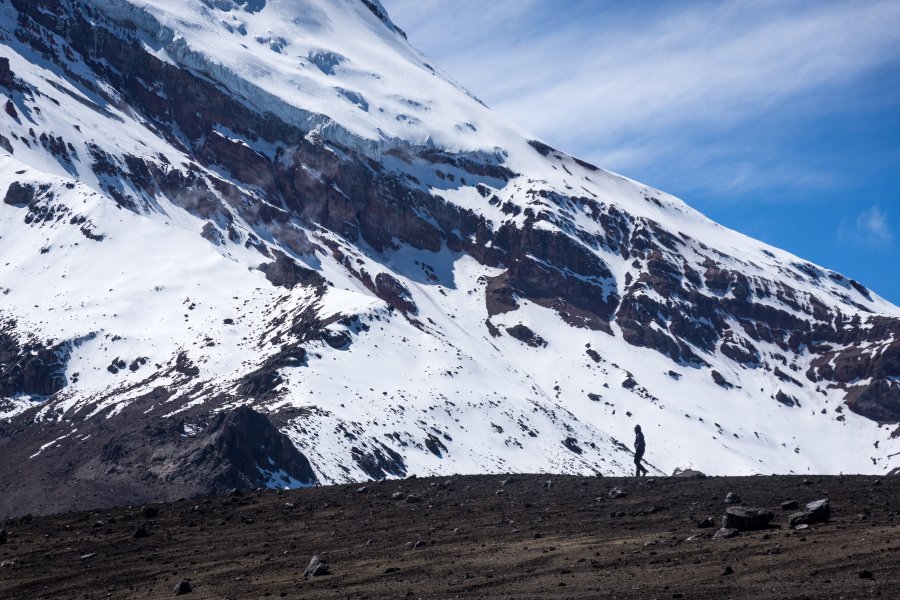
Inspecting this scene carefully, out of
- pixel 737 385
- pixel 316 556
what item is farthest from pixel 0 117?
pixel 316 556

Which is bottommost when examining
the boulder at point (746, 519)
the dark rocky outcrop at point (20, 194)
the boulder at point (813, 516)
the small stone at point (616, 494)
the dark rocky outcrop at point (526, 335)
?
the dark rocky outcrop at point (20, 194)

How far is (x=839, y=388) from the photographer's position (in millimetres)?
185750

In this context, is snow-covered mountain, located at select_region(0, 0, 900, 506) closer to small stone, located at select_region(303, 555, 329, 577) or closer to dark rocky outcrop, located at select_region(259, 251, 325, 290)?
dark rocky outcrop, located at select_region(259, 251, 325, 290)

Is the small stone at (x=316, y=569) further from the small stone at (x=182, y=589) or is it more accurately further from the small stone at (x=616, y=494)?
the small stone at (x=616, y=494)

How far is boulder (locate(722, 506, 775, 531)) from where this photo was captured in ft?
90.1

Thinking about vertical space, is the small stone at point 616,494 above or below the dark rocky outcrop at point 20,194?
above

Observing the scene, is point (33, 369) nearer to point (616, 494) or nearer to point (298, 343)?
point (298, 343)

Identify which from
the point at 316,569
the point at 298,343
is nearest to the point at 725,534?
the point at 316,569

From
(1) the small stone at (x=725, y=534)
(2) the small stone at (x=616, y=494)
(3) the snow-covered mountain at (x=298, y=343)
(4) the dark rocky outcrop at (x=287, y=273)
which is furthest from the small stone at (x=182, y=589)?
(4) the dark rocky outcrop at (x=287, y=273)

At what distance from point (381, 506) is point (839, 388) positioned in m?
162

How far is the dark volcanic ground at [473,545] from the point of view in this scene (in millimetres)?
23750

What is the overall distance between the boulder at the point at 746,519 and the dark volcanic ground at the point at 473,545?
0.41m

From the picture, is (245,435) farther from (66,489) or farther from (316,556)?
(316,556)

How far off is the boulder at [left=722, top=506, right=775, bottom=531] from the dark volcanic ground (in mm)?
409
